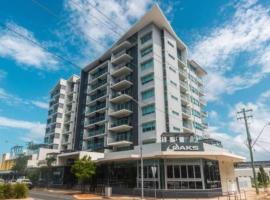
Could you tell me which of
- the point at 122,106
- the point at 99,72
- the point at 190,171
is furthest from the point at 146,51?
the point at 190,171

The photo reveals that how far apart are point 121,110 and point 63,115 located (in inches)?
1352

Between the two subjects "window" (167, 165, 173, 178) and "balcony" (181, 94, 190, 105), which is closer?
"window" (167, 165, 173, 178)

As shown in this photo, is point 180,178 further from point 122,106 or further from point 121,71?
point 121,71

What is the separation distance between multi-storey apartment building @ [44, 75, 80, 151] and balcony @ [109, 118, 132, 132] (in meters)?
19.6

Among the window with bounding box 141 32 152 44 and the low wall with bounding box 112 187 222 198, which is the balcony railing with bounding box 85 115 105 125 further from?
the low wall with bounding box 112 187 222 198

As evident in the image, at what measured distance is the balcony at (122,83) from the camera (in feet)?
169

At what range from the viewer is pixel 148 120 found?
4494cm

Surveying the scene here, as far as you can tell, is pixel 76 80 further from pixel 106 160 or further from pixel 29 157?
pixel 106 160

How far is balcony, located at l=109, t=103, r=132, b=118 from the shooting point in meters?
49.3

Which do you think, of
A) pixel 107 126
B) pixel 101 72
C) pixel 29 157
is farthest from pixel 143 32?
pixel 29 157

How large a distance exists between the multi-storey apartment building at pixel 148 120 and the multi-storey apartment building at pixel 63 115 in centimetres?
96

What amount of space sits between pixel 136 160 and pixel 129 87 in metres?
20.1

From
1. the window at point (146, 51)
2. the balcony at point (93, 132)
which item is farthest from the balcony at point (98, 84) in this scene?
the window at point (146, 51)

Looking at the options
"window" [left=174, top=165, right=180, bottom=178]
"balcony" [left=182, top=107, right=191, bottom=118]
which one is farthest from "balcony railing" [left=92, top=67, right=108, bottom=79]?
"window" [left=174, top=165, right=180, bottom=178]
